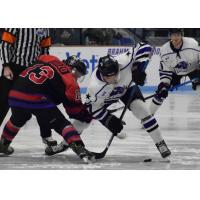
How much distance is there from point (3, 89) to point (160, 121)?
242cm

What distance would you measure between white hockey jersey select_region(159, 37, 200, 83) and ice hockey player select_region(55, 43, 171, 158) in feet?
5.70

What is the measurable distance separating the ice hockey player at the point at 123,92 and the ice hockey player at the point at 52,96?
10 centimetres

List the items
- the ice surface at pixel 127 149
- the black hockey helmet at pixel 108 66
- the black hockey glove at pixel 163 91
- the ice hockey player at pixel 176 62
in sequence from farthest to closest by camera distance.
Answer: the black hockey glove at pixel 163 91 < the ice hockey player at pixel 176 62 < the ice surface at pixel 127 149 < the black hockey helmet at pixel 108 66

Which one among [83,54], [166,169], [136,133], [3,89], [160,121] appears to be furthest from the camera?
[83,54]

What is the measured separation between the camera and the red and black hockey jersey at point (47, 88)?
168 inches

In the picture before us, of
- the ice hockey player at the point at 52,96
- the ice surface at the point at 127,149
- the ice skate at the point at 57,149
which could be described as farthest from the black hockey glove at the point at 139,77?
the ice skate at the point at 57,149

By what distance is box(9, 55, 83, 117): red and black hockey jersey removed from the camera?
427cm

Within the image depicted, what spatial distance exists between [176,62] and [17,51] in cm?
189

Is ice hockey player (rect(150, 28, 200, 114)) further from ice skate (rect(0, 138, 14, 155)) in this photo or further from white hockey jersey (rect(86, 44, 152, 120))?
ice skate (rect(0, 138, 14, 155))

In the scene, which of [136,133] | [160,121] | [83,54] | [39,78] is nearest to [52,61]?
[39,78]

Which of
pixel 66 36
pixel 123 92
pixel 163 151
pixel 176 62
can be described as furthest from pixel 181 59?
pixel 66 36

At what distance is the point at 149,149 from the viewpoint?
200 inches

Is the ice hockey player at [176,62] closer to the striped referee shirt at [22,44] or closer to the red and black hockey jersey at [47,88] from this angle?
the striped referee shirt at [22,44]

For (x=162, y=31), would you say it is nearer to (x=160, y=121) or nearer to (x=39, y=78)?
(x=160, y=121)
